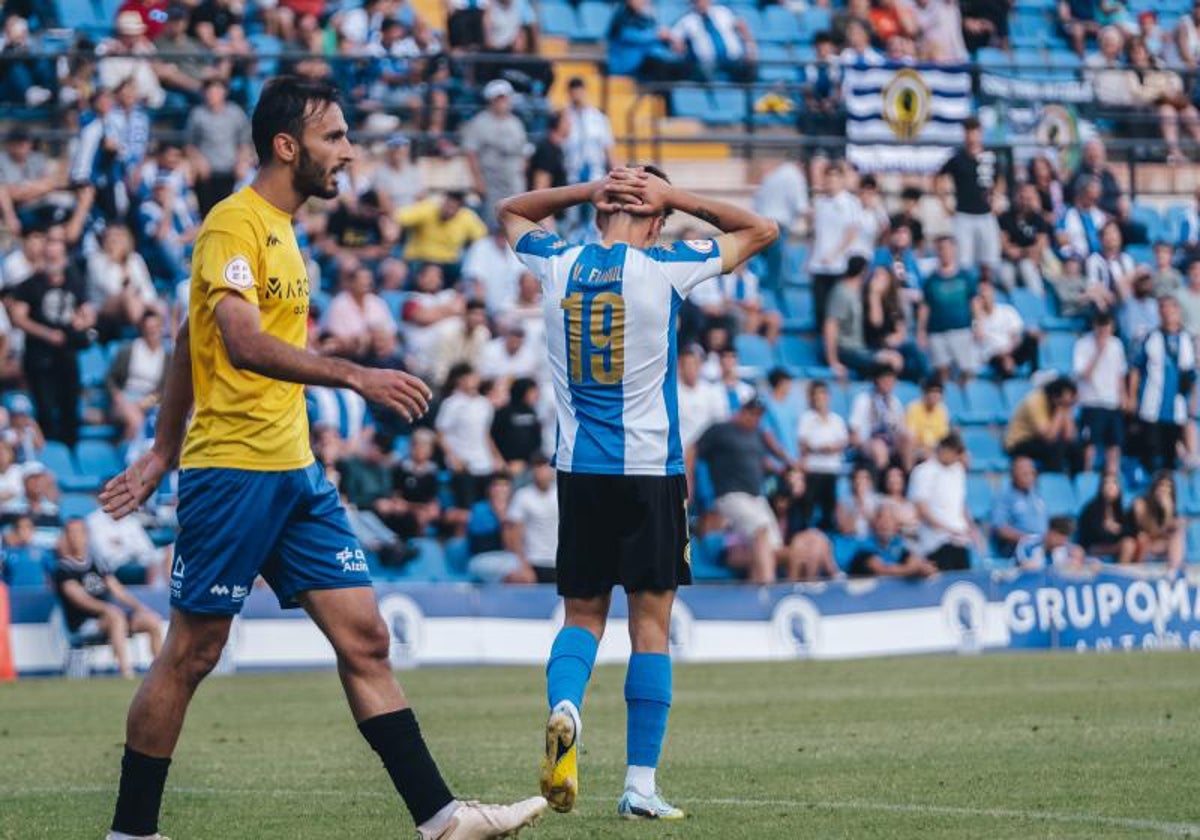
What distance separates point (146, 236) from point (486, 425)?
12.2 feet

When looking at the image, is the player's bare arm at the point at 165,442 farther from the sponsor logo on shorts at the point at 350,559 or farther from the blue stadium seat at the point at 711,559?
the blue stadium seat at the point at 711,559

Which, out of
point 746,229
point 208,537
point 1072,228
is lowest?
point 208,537

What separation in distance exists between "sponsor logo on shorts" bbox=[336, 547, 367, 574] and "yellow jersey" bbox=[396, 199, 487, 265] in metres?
15.3

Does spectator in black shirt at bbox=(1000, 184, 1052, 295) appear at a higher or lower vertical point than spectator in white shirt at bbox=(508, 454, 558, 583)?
higher

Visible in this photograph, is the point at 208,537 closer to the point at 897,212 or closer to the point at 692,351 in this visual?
the point at 692,351

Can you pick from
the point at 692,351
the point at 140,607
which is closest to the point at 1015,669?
the point at 692,351

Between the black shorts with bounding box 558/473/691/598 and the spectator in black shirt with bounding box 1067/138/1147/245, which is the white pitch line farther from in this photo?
the spectator in black shirt with bounding box 1067/138/1147/245

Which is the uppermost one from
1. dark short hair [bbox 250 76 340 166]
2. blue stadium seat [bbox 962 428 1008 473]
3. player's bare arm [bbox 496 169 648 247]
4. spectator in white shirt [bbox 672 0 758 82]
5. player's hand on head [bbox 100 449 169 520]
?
spectator in white shirt [bbox 672 0 758 82]

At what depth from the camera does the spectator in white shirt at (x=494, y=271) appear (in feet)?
72.5

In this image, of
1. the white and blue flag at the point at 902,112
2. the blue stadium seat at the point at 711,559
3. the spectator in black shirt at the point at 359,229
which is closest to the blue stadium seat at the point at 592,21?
the white and blue flag at the point at 902,112

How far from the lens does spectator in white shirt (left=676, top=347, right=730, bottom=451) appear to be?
20.7m

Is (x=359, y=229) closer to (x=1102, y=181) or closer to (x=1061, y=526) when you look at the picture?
(x=1061, y=526)

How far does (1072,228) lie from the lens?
86.2 feet

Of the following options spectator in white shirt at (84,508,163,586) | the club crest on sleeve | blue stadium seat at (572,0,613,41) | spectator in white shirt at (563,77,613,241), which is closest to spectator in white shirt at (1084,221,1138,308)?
spectator in white shirt at (563,77,613,241)
